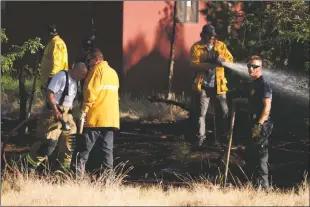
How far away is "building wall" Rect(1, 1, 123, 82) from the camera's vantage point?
16000mm

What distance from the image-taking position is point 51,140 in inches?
344

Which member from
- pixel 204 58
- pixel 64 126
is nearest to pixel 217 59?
pixel 204 58

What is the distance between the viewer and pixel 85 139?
8195 mm

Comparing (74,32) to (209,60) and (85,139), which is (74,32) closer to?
(209,60)

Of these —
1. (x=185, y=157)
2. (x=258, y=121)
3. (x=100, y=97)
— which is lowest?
(x=185, y=157)

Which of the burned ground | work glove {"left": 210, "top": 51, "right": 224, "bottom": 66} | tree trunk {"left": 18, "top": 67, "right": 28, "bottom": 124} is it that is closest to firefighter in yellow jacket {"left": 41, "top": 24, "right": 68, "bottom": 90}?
tree trunk {"left": 18, "top": 67, "right": 28, "bottom": 124}

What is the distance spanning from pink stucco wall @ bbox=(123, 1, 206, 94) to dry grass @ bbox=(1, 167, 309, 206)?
831cm

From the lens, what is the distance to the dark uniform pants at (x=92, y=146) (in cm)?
818

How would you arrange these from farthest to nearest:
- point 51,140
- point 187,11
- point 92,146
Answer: point 187,11 → point 51,140 → point 92,146

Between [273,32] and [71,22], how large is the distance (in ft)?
21.3

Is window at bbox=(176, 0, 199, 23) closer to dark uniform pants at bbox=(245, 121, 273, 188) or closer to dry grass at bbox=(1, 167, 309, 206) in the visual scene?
dark uniform pants at bbox=(245, 121, 273, 188)

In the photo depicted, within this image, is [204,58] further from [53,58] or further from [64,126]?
[64,126]

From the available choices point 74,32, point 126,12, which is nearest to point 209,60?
point 126,12

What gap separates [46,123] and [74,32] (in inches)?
328
